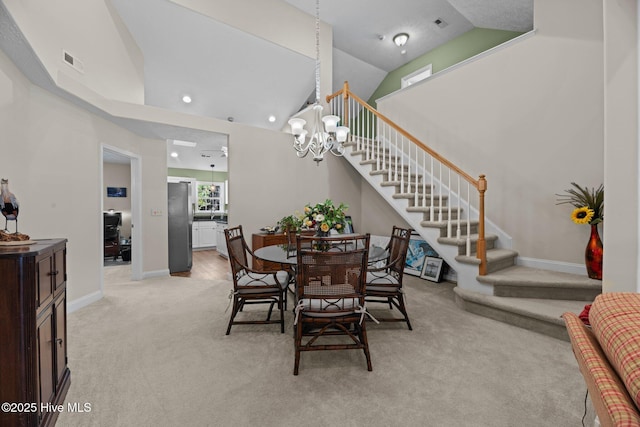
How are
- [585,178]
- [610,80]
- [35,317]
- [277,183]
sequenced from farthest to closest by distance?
[277,183] → [585,178] → [610,80] → [35,317]

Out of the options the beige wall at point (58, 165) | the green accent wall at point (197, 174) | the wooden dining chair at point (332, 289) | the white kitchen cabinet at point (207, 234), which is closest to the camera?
the wooden dining chair at point (332, 289)

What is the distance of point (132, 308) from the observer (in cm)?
328

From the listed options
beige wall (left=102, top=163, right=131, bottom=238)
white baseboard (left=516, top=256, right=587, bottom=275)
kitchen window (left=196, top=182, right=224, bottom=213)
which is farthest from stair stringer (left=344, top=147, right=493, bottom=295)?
beige wall (left=102, top=163, right=131, bottom=238)

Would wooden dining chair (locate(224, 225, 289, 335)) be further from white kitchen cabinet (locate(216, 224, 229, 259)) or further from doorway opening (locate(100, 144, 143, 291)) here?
white kitchen cabinet (locate(216, 224, 229, 259))

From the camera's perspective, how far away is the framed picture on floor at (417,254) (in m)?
4.57

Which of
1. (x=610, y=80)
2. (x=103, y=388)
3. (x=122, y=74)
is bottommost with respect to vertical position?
(x=103, y=388)

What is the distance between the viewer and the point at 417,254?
4.67 metres

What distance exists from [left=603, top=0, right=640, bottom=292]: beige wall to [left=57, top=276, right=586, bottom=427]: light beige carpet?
88 cm

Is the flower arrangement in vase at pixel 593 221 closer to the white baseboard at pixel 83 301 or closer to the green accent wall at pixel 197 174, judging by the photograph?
the white baseboard at pixel 83 301

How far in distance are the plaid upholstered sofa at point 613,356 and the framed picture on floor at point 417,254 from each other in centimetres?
358

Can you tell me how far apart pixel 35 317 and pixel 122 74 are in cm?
413

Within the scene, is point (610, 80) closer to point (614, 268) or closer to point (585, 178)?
point (614, 268)

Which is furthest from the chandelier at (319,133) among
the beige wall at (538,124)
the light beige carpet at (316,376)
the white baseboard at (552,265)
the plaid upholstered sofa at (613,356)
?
the white baseboard at (552,265)

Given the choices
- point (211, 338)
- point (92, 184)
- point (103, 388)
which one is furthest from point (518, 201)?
point (92, 184)
